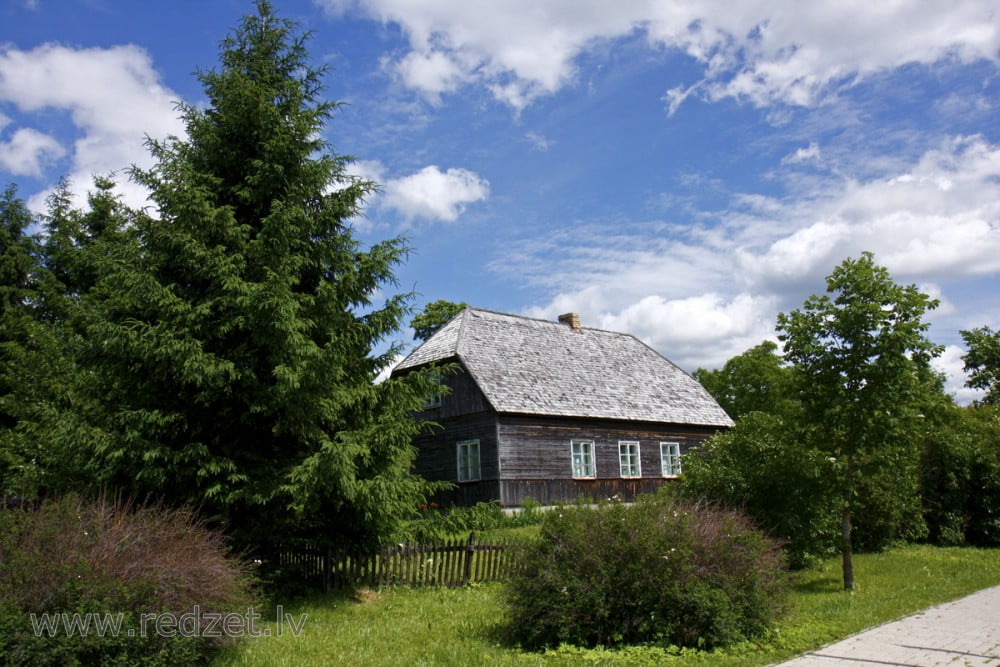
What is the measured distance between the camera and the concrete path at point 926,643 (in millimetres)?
7148

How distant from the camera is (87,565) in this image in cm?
673

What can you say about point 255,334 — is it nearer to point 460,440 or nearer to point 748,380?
point 460,440

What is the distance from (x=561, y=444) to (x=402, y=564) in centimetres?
1394

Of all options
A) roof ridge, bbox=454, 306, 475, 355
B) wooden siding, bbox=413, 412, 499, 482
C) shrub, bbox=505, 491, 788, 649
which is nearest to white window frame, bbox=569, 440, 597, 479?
wooden siding, bbox=413, 412, 499, 482

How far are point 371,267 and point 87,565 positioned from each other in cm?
655

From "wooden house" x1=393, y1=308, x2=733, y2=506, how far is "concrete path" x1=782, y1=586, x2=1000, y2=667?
14.9m

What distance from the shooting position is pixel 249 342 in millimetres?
11188

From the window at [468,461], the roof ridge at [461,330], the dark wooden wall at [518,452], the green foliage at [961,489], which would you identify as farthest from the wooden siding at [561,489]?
the green foliage at [961,489]

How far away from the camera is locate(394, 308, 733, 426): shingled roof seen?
85.0 ft

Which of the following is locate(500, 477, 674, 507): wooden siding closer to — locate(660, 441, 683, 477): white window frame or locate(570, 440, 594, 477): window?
locate(570, 440, 594, 477): window

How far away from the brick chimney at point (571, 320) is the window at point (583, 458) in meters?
7.03

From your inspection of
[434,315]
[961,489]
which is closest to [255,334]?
Answer: [961,489]

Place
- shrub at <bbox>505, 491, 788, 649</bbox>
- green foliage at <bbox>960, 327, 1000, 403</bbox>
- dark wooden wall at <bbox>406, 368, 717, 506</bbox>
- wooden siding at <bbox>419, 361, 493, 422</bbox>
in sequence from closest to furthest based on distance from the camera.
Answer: shrub at <bbox>505, 491, 788, 649</bbox> → dark wooden wall at <bbox>406, 368, 717, 506</bbox> → wooden siding at <bbox>419, 361, 493, 422</bbox> → green foliage at <bbox>960, 327, 1000, 403</bbox>

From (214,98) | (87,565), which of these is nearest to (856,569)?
(87,565)
